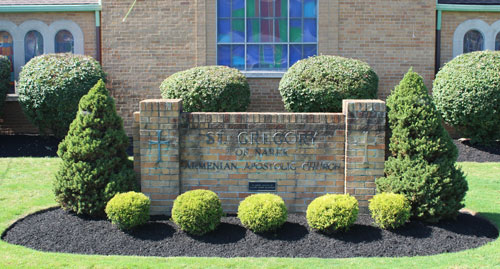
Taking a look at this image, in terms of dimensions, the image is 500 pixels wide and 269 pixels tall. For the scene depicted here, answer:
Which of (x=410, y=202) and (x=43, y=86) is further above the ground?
(x=43, y=86)

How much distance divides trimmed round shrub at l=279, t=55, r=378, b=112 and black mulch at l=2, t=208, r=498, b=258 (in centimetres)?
526

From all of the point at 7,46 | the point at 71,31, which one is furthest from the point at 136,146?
the point at 7,46

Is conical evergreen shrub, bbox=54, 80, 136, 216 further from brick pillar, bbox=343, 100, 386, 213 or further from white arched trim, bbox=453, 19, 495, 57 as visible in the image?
white arched trim, bbox=453, 19, 495, 57

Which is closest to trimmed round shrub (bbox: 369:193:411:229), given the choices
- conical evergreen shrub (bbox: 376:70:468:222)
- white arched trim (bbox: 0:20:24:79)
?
conical evergreen shrub (bbox: 376:70:468:222)

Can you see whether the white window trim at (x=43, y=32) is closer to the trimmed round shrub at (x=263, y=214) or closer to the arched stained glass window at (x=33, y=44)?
the arched stained glass window at (x=33, y=44)

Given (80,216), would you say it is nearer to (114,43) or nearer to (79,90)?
(79,90)

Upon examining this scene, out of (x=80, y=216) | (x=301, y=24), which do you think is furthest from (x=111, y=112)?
(x=301, y=24)

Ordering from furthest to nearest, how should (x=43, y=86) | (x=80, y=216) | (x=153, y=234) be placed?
1. (x=43, y=86)
2. (x=80, y=216)
3. (x=153, y=234)

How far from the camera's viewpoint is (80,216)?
7586mm

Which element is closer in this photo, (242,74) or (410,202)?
(410,202)

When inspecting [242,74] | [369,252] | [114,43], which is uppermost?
[114,43]

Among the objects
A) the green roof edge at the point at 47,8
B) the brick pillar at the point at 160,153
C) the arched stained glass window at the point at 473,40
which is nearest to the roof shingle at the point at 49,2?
the green roof edge at the point at 47,8

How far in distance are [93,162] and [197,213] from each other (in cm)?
174

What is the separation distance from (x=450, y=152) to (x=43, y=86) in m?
9.62
